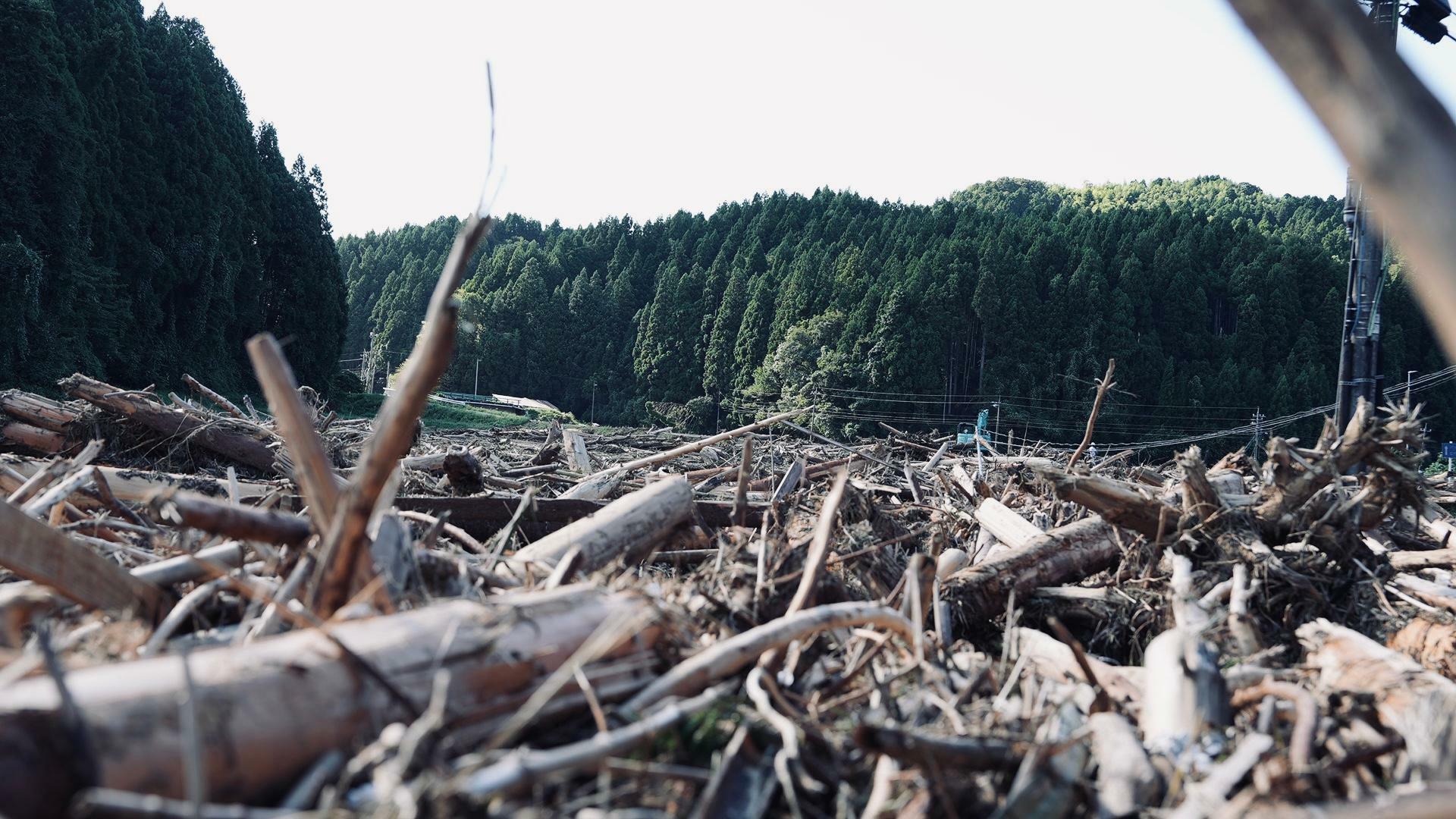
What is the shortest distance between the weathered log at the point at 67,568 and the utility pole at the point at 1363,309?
40.1ft

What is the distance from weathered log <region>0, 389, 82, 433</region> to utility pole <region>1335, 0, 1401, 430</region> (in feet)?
41.9

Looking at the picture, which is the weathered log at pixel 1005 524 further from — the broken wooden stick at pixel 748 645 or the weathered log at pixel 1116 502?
the broken wooden stick at pixel 748 645

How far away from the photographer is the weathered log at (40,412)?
7859 millimetres

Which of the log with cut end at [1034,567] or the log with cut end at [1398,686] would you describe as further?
the log with cut end at [1034,567]

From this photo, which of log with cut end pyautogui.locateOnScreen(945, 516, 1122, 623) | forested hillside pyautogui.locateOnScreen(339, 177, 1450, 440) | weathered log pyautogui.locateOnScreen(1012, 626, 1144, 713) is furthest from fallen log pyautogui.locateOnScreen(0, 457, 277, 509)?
forested hillside pyautogui.locateOnScreen(339, 177, 1450, 440)

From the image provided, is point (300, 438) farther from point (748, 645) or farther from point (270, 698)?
point (748, 645)

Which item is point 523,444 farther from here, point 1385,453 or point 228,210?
point 228,210

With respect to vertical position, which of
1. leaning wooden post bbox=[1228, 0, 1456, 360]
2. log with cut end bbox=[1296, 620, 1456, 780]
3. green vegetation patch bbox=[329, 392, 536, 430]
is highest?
leaning wooden post bbox=[1228, 0, 1456, 360]

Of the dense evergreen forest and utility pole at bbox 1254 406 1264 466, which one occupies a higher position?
the dense evergreen forest

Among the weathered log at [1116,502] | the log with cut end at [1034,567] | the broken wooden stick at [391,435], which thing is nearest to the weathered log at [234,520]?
the broken wooden stick at [391,435]

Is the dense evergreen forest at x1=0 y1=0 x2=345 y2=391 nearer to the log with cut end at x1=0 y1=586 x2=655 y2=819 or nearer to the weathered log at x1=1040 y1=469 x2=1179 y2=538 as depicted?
the weathered log at x1=1040 y1=469 x2=1179 y2=538

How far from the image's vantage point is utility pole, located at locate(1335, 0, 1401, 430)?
1137cm

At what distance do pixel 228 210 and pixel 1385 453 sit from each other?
35584 mm

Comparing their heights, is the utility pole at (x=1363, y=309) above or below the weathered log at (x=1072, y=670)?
above
